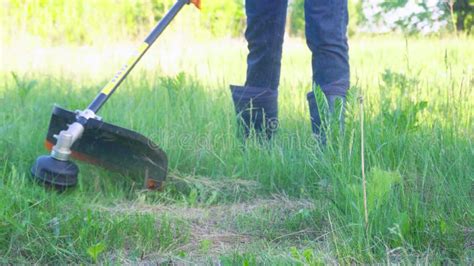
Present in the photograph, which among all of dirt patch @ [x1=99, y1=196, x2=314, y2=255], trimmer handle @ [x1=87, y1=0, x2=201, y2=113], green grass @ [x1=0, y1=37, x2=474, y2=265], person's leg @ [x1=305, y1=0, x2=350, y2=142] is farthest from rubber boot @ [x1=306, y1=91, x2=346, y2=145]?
trimmer handle @ [x1=87, y1=0, x2=201, y2=113]

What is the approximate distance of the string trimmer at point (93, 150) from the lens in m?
2.87

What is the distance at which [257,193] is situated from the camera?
3.11 m

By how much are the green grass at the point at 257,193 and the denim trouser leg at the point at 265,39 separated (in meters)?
0.26

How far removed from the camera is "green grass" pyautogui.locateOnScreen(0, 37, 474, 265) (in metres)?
2.34

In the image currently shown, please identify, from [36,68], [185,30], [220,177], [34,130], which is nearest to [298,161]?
[220,177]

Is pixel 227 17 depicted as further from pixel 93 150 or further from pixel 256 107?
pixel 93 150

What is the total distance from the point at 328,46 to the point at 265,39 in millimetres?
483

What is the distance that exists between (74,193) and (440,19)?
479 centimetres

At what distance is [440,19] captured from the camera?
693cm

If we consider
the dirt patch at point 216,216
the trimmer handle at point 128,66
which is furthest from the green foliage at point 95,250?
the trimmer handle at point 128,66

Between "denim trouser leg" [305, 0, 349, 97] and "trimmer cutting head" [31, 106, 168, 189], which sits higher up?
"denim trouser leg" [305, 0, 349, 97]

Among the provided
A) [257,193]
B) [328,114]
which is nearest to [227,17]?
[257,193]

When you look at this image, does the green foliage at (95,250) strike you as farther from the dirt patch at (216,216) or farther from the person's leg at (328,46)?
the person's leg at (328,46)

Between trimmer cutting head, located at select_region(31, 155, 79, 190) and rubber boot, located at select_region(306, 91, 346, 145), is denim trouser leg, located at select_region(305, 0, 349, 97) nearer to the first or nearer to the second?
rubber boot, located at select_region(306, 91, 346, 145)
